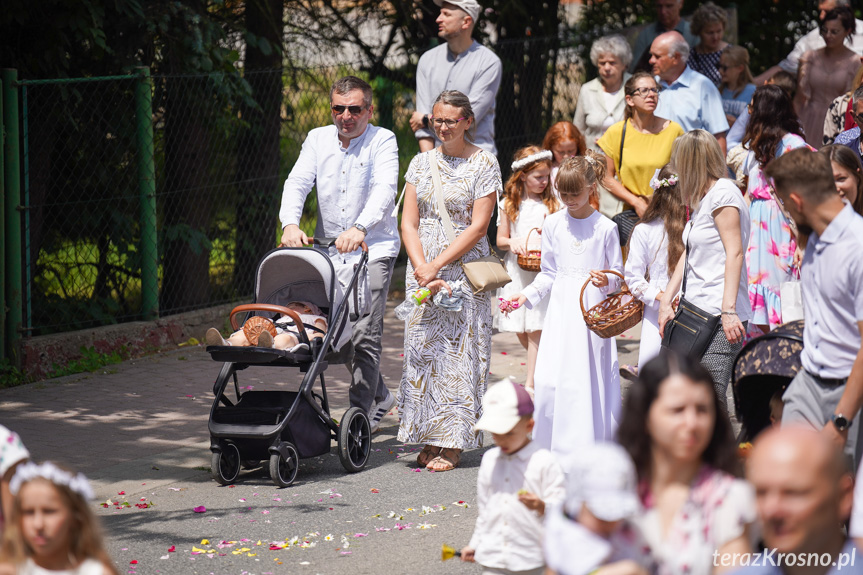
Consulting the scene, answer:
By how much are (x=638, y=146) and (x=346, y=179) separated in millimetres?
2714

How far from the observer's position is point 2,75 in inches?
341

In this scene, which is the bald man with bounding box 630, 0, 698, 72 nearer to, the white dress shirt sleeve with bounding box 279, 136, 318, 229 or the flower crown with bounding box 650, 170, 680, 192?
→ the flower crown with bounding box 650, 170, 680, 192

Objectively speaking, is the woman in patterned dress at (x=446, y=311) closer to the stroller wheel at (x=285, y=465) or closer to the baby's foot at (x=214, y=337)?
the stroller wheel at (x=285, y=465)

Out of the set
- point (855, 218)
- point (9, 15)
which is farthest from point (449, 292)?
point (9, 15)

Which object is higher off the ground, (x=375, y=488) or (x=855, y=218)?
(x=855, y=218)

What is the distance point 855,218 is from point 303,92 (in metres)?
8.09

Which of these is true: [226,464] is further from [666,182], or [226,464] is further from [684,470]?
[684,470]

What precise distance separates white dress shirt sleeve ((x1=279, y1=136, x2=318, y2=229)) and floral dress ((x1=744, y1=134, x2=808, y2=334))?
115 inches

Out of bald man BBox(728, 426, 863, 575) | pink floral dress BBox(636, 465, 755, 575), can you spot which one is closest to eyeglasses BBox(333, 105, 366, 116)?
pink floral dress BBox(636, 465, 755, 575)

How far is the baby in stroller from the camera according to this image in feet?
20.4

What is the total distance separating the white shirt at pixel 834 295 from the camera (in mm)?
3842

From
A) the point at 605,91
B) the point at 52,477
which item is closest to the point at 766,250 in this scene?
the point at 605,91

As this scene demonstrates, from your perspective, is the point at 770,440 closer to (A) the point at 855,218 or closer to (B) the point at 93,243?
(A) the point at 855,218

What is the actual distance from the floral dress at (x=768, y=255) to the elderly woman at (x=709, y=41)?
4.14 metres
